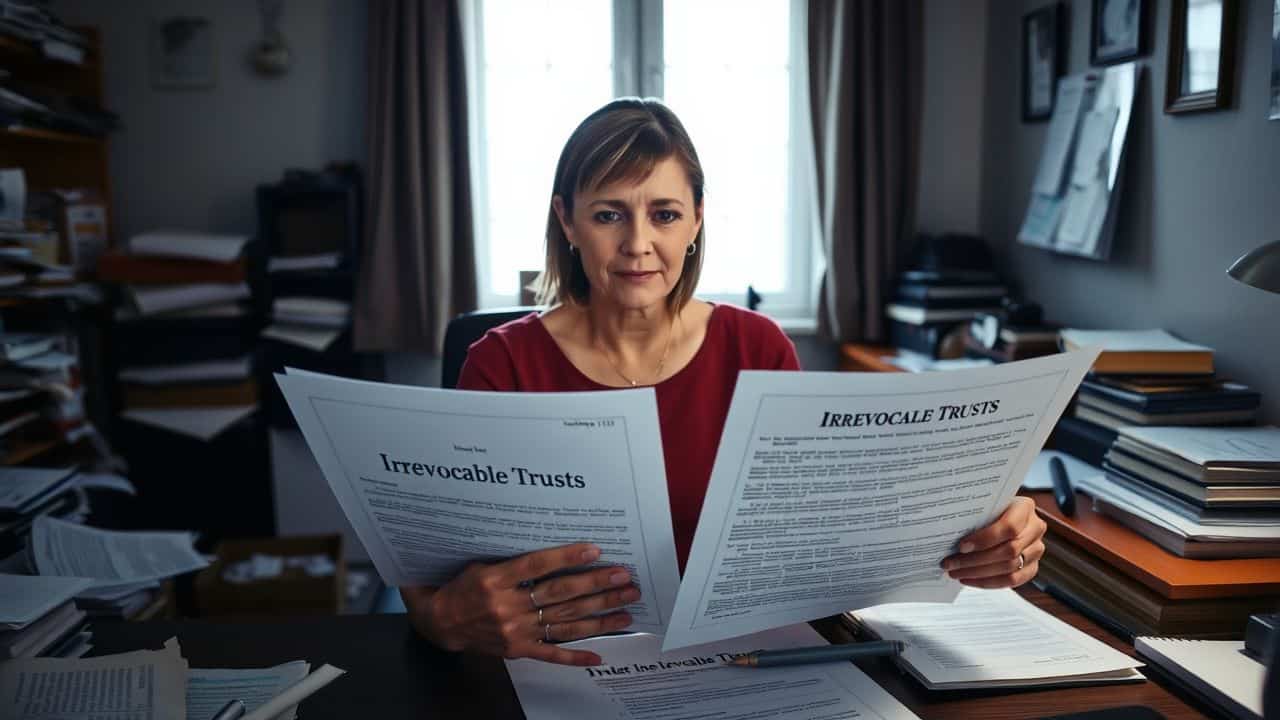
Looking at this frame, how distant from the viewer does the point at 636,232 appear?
1.30 meters

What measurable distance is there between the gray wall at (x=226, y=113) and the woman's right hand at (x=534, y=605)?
244cm

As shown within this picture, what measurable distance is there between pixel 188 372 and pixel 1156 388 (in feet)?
8.16

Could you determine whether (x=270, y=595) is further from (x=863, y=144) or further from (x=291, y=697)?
(x=863, y=144)

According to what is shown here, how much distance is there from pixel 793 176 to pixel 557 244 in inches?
72.9

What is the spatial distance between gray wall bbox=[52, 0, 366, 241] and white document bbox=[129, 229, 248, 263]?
0.93ft

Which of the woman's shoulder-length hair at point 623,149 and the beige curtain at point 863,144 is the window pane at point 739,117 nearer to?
the beige curtain at point 863,144

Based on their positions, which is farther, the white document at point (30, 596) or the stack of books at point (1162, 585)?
the stack of books at point (1162, 585)

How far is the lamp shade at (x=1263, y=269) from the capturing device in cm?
86

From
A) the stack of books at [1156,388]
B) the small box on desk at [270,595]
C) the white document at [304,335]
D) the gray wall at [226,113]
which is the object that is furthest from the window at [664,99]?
the stack of books at [1156,388]

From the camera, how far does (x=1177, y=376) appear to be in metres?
1.73

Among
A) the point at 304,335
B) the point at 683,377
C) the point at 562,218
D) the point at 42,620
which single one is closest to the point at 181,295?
the point at 304,335

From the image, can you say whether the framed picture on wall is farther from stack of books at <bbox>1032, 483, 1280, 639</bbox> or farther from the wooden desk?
the wooden desk

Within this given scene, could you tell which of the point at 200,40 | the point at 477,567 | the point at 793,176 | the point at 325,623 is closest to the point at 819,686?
the point at 477,567

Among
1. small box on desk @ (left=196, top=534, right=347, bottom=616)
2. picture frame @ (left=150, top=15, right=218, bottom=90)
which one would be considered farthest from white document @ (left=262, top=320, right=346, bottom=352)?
picture frame @ (left=150, top=15, right=218, bottom=90)
